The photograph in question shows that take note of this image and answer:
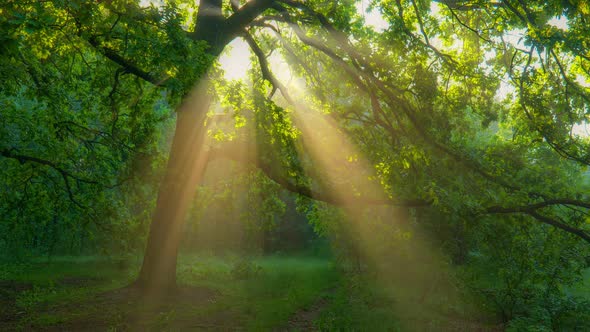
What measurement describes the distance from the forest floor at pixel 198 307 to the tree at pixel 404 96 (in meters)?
1.77

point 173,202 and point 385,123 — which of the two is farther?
point 173,202

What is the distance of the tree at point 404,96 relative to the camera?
28.6ft

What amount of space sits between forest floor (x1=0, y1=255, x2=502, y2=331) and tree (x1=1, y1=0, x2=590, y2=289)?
1.77 meters

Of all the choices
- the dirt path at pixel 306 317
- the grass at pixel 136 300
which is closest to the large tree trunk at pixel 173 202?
the grass at pixel 136 300

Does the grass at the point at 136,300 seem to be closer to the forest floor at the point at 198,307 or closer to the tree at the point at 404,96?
the forest floor at the point at 198,307

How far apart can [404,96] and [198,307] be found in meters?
8.18

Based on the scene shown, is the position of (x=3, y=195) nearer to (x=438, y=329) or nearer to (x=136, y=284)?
(x=136, y=284)

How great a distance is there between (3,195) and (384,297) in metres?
13.2

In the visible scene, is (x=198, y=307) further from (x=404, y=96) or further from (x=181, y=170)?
(x=404, y=96)

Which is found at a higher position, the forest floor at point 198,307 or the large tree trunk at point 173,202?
the large tree trunk at point 173,202

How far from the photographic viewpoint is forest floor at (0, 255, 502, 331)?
10.0 metres

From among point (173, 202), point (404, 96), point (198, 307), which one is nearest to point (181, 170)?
point (173, 202)

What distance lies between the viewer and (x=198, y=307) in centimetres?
1205

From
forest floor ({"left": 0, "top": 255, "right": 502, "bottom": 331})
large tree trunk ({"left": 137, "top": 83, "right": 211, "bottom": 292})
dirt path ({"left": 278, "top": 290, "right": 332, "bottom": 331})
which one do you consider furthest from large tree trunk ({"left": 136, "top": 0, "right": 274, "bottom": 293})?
dirt path ({"left": 278, "top": 290, "right": 332, "bottom": 331})
